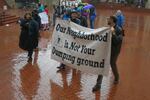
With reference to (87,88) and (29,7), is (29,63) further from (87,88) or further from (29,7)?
(29,7)

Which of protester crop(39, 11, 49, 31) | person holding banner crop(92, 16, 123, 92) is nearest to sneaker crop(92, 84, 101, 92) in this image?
person holding banner crop(92, 16, 123, 92)

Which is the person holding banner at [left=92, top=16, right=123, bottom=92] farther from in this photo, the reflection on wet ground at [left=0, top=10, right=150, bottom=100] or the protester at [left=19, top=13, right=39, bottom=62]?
the protester at [left=19, top=13, right=39, bottom=62]

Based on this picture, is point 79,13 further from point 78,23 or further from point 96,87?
point 96,87

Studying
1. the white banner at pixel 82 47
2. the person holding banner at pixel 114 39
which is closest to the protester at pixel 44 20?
the white banner at pixel 82 47

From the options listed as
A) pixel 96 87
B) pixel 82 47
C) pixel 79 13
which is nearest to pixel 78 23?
pixel 79 13

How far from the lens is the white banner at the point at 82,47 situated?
329 inches

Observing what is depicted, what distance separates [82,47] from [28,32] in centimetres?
288

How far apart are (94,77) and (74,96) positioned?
67.6 inches

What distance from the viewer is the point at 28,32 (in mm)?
11141

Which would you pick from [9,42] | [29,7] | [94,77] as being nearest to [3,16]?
[9,42]

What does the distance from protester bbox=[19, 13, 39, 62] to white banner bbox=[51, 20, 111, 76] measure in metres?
1.57

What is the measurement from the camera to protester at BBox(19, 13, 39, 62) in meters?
10.9

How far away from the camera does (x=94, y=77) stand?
9836 mm

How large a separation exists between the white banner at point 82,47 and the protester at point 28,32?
61.9 inches
